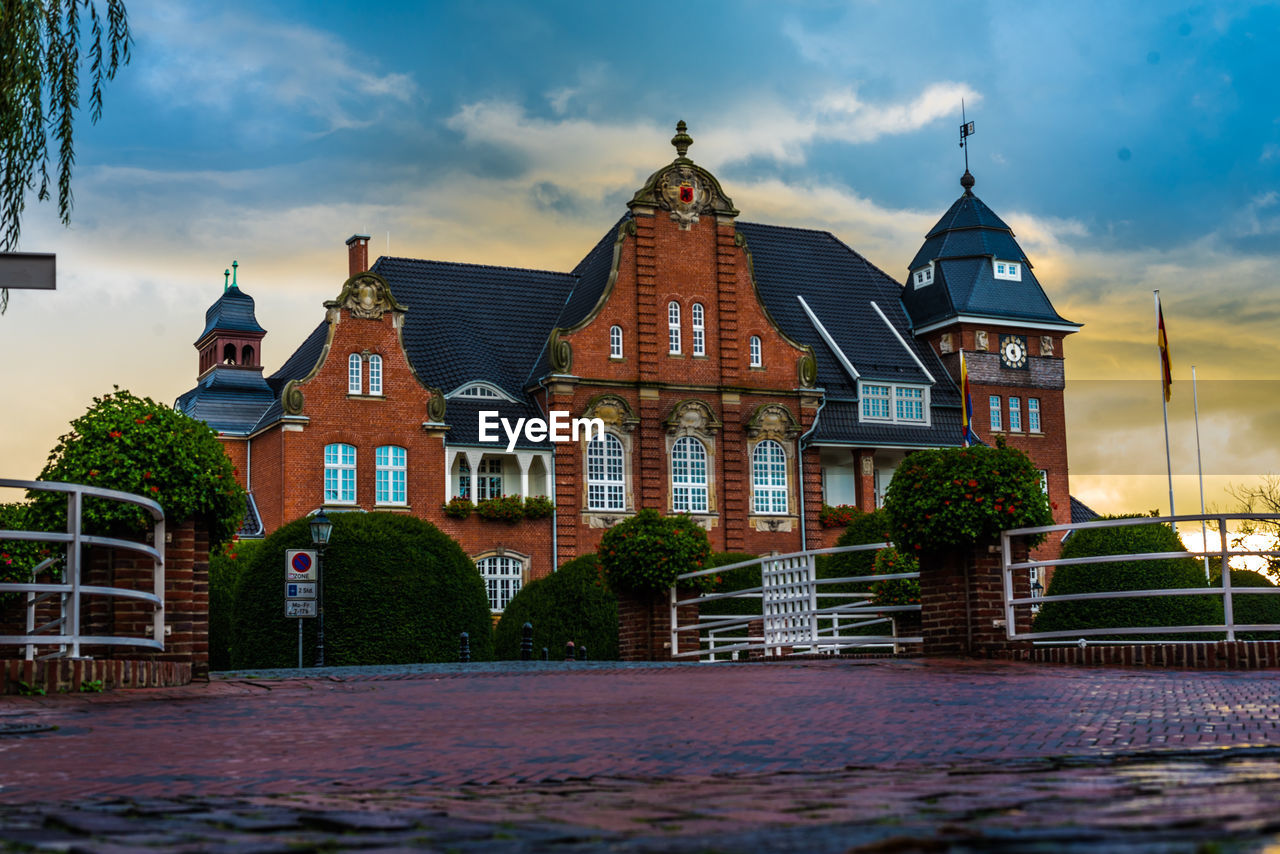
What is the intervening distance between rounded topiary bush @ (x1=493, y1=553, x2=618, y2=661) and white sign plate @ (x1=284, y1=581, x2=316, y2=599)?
13.3 ft

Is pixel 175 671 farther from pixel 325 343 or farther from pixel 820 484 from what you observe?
pixel 820 484

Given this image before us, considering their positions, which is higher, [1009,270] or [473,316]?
[1009,270]

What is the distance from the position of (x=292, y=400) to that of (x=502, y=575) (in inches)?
336

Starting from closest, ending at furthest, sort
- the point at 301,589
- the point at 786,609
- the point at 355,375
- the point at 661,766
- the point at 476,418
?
1. the point at 661,766
2. the point at 786,609
3. the point at 301,589
4. the point at 355,375
5. the point at 476,418

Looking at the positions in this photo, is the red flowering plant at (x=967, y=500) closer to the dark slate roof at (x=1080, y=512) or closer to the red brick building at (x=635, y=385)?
the red brick building at (x=635, y=385)

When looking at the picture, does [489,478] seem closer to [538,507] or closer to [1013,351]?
[538,507]

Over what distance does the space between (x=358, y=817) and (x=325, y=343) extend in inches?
1693

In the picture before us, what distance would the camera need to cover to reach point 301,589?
27.0 m

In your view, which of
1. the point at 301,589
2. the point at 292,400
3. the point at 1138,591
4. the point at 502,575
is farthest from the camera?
the point at 502,575

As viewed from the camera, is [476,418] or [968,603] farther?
[476,418]

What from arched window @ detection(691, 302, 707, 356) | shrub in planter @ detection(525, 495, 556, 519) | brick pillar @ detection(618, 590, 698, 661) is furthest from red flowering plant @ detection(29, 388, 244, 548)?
arched window @ detection(691, 302, 707, 356)

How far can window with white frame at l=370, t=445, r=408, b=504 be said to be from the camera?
46.5 metres

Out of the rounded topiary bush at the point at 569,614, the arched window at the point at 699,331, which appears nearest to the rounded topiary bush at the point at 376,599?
the rounded topiary bush at the point at 569,614

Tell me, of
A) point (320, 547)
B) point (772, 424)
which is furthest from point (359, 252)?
point (320, 547)
